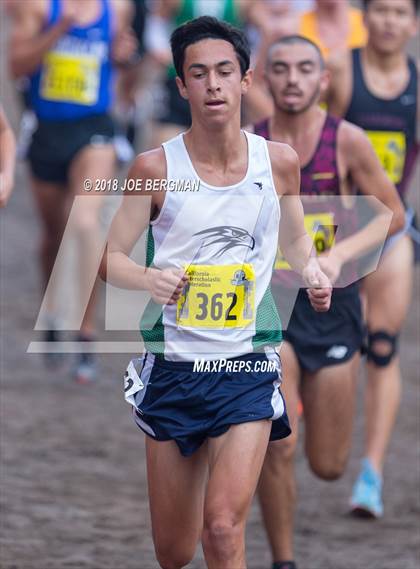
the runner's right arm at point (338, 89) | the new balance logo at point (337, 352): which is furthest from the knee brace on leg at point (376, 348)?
the runner's right arm at point (338, 89)

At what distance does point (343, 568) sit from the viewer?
6.00 m

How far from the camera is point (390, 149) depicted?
715cm

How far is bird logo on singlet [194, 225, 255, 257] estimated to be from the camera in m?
4.77

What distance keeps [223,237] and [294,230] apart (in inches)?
15.7

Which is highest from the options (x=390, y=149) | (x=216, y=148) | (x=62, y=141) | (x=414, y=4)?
(x=216, y=148)

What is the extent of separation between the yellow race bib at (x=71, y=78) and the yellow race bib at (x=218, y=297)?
462cm

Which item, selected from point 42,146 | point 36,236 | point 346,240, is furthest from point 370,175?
point 36,236

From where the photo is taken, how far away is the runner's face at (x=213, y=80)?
4746 millimetres

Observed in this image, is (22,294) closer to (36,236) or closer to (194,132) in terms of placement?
(36,236)

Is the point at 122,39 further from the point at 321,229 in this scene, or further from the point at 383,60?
the point at 321,229

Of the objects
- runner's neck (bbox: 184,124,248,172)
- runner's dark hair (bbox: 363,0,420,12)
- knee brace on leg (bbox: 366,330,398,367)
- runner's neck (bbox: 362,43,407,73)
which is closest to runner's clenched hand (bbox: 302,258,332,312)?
runner's neck (bbox: 184,124,248,172)

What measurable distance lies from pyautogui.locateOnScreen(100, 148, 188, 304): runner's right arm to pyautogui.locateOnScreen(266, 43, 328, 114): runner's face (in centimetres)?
122

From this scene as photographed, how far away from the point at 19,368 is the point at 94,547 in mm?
3496

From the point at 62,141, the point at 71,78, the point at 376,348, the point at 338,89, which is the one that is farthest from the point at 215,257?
the point at 71,78
